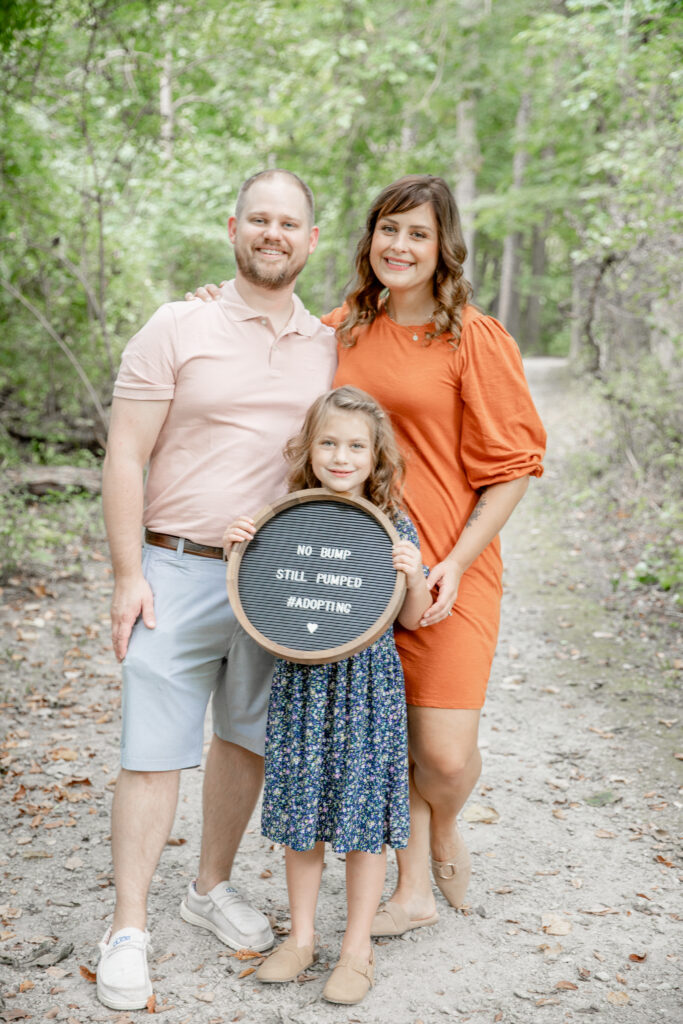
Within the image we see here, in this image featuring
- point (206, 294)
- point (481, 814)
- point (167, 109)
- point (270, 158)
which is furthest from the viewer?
point (270, 158)

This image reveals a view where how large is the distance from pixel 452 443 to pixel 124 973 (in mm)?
2022

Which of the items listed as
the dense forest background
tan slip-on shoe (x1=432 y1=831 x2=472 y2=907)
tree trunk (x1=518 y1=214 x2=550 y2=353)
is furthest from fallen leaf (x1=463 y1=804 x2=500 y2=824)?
tree trunk (x1=518 y1=214 x2=550 y2=353)

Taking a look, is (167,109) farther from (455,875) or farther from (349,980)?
(349,980)

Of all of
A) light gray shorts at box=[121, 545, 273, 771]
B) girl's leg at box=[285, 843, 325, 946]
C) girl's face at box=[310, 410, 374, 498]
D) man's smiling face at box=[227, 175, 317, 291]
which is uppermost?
man's smiling face at box=[227, 175, 317, 291]

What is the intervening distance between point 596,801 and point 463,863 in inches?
47.6

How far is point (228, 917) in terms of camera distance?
3.20 meters

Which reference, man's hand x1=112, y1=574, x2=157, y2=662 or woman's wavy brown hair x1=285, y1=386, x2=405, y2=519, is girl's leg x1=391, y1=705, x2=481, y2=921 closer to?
woman's wavy brown hair x1=285, y1=386, x2=405, y2=519

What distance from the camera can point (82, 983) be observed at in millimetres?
2922

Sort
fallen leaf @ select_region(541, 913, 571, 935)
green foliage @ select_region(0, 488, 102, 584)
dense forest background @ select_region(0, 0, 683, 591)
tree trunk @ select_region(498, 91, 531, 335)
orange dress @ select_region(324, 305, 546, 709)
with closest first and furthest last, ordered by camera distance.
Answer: orange dress @ select_region(324, 305, 546, 709)
fallen leaf @ select_region(541, 913, 571, 935)
green foliage @ select_region(0, 488, 102, 584)
dense forest background @ select_region(0, 0, 683, 591)
tree trunk @ select_region(498, 91, 531, 335)

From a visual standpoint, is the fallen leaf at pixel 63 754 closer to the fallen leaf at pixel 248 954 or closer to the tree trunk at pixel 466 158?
the fallen leaf at pixel 248 954

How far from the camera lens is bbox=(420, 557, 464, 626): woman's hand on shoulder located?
2896mm

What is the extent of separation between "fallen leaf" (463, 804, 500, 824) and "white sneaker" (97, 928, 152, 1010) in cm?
185

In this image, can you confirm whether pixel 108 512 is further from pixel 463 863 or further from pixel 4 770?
pixel 4 770

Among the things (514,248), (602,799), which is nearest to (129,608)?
(602,799)
